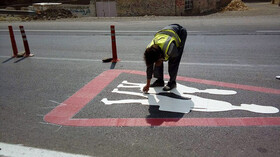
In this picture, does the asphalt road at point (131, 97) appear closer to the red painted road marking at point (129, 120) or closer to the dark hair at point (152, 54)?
the red painted road marking at point (129, 120)

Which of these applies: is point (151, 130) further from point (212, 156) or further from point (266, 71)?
point (266, 71)

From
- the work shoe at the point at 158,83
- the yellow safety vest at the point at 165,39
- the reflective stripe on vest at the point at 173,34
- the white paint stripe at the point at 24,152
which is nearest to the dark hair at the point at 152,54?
the yellow safety vest at the point at 165,39

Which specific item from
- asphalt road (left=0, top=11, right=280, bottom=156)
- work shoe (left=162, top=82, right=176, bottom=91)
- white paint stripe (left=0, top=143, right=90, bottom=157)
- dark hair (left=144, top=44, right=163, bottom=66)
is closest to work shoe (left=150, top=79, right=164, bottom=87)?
work shoe (left=162, top=82, right=176, bottom=91)

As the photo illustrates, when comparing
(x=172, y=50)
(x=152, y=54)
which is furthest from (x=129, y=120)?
(x=172, y=50)

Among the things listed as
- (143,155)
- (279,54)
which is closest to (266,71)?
(279,54)

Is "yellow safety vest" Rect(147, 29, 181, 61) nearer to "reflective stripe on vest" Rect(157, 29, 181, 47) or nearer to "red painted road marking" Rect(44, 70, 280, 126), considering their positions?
"reflective stripe on vest" Rect(157, 29, 181, 47)

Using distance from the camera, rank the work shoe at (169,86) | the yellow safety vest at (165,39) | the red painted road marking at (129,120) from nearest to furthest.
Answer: the red painted road marking at (129,120), the yellow safety vest at (165,39), the work shoe at (169,86)

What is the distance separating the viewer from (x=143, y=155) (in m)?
3.07

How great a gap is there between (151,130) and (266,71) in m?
4.01

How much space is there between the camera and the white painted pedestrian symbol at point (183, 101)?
4.23m

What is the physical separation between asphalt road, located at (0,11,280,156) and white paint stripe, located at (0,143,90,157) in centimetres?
8

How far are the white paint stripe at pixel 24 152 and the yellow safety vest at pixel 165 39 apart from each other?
215 cm

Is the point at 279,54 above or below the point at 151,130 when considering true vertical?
above

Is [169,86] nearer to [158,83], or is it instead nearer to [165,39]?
[158,83]
